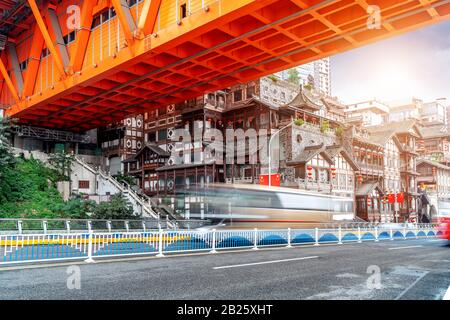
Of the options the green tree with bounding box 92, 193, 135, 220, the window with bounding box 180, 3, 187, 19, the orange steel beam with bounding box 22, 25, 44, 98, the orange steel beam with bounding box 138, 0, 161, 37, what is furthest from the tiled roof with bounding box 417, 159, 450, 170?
the orange steel beam with bounding box 22, 25, 44, 98

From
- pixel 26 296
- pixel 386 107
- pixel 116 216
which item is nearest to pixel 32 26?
pixel 116 216

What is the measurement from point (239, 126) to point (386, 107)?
88.1 m

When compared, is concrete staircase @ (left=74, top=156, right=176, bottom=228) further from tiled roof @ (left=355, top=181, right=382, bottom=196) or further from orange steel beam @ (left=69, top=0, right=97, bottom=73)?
tiled roof @ (left=355, top=181, right=382, bottom=196)

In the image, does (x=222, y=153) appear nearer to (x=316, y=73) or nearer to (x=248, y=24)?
(x=248, y=24)

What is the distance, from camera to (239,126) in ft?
150

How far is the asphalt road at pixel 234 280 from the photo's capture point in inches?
284

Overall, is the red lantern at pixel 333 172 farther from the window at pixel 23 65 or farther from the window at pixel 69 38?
the window at pixel 23 65

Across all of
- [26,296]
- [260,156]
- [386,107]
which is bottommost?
[26,296]

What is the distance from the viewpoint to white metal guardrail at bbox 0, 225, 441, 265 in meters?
13.2

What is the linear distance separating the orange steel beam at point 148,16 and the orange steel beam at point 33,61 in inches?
693

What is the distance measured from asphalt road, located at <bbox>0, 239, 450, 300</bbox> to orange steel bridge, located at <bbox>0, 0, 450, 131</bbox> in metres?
12.3

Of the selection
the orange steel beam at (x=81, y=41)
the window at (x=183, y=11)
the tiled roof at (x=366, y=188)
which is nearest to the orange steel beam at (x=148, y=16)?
the window at (x=183, y=11)

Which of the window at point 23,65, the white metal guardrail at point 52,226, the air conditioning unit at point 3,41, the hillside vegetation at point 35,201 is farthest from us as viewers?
the window at point 23,65

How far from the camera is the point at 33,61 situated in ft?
122
